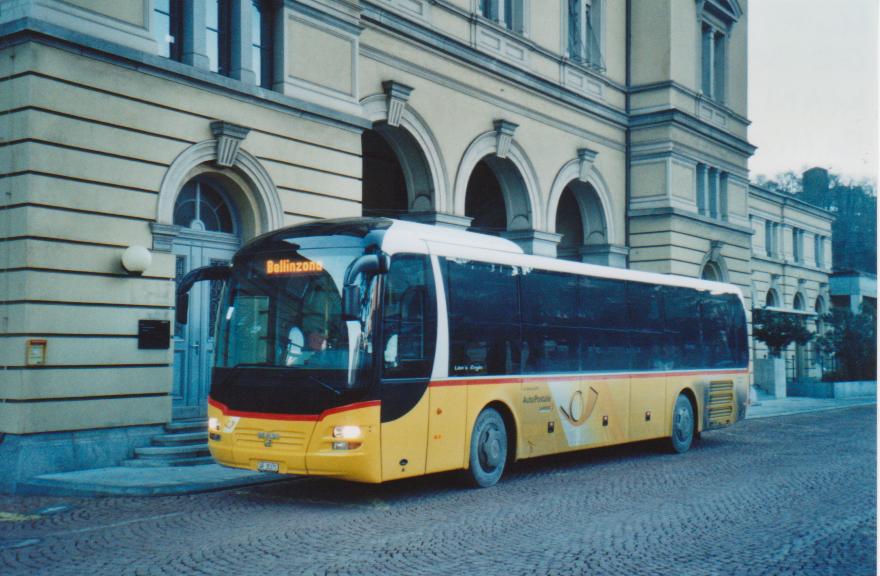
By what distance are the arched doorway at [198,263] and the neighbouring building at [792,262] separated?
29226 mm

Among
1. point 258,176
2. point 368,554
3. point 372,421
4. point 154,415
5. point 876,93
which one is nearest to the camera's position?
point 876,93

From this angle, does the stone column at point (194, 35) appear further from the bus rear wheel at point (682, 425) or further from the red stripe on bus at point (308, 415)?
the bus rear wheel at point (682, 425)

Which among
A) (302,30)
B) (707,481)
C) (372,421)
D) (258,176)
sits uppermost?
(302,30)

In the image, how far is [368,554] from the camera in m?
8.03

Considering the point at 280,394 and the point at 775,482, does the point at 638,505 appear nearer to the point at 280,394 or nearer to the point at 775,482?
the point at 775,482

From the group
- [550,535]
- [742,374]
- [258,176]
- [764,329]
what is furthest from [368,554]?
[764,329]

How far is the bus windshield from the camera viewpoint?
33.0ft

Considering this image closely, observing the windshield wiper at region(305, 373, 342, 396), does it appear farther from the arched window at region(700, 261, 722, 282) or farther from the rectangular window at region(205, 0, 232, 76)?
the arched window at region(700, 261, 722, 282)

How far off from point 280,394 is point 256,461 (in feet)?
2.60

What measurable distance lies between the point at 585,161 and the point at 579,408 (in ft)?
39.0

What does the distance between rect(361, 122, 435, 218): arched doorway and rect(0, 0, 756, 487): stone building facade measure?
0.06 metres

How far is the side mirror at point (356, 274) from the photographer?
30.7 feet

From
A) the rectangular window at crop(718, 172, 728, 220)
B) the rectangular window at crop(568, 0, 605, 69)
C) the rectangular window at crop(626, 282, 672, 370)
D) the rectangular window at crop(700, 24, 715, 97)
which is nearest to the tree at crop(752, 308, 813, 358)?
the rectangular window at crop(718, 172, 728, 220)

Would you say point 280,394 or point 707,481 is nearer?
point 280,394
